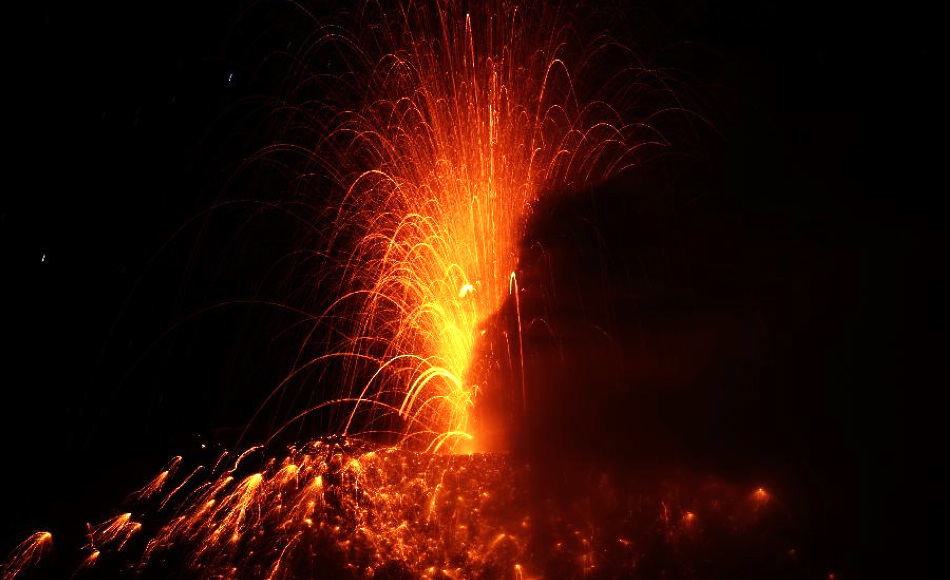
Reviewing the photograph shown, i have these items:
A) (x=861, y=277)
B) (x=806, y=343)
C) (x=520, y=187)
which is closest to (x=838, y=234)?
(x=861, y=277)

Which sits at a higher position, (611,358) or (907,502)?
(611,358)

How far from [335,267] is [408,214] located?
3204 millimetres

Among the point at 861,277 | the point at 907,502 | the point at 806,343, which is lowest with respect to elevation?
the point at 907,502

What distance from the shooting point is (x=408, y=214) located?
1405 cm

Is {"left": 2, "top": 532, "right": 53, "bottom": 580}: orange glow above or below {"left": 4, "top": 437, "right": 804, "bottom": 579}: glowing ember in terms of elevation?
above


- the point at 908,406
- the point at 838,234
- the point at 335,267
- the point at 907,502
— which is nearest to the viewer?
the point at 907,502

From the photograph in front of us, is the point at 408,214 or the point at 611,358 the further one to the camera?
the point at 408,214

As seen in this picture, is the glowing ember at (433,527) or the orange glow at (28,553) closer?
the glowing ember at (433,527)

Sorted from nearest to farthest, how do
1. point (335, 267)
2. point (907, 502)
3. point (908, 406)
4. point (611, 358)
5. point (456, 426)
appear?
1. point (907, 502)
2. point (908, 406)
3. point (611, 358)
4. point (456, 426)
5. point (335, 267)

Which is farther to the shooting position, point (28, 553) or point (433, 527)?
point (28, 553)

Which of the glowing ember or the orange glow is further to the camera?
the orange glow

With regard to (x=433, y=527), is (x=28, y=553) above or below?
above

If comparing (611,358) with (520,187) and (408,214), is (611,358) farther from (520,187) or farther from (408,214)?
(408,214)

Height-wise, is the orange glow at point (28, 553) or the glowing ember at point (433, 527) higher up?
the orange glow at point (28, 553)
